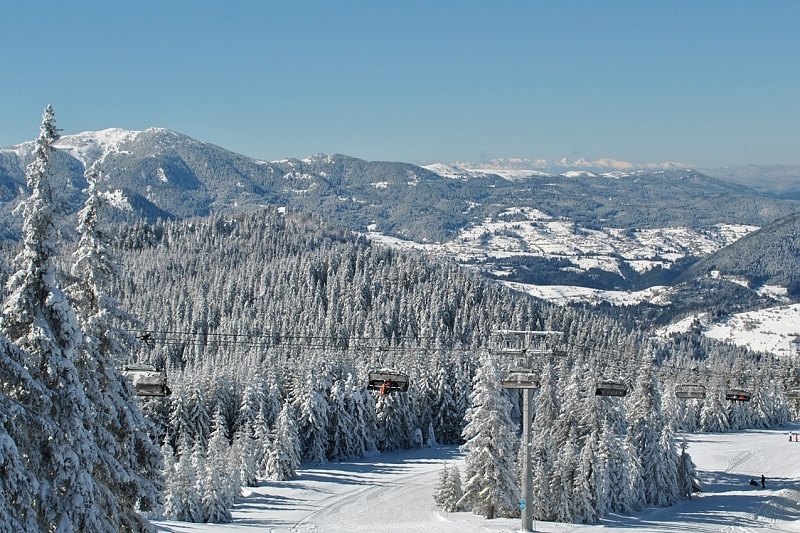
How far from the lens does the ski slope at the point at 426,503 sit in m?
54.6

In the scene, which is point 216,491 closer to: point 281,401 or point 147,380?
point 147,380

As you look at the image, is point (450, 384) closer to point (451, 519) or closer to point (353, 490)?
point (353, 490)

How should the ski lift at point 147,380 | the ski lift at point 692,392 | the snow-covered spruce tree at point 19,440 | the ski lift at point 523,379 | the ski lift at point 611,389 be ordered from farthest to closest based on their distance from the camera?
the ski lift at point 692,392 → the ski lift at point 611,389 → the ski lift at point 523,379 → the ski lift at point 147,380 → the snow-covered spruce tree at point 19,440

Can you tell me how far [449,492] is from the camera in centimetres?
6162

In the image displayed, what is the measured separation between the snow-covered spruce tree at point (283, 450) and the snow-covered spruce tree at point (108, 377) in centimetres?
5486

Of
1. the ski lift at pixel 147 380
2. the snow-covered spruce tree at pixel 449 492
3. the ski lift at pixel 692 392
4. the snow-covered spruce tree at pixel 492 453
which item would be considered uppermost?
the ski lift at pixel 147 380

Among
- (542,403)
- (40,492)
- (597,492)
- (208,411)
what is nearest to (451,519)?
(597,492)

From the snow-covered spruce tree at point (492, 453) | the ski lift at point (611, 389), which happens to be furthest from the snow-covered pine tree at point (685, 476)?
the ski lift at point (611, 389)

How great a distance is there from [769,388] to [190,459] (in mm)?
106812

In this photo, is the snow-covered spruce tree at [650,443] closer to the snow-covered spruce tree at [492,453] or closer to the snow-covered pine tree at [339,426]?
the snow-covered spruce tree at [492,453]

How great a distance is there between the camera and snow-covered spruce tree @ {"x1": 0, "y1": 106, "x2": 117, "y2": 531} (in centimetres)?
1745

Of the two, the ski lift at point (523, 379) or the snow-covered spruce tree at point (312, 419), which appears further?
the snow-covered spruce tree at point (312, 419)

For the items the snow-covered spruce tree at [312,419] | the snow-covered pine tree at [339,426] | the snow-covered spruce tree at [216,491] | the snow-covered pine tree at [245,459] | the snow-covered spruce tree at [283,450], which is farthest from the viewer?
the snow-covered pine tree at [339,426]

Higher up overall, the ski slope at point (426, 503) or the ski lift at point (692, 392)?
the ski lift at point (692, 392)
